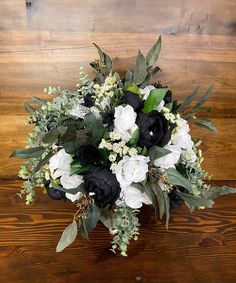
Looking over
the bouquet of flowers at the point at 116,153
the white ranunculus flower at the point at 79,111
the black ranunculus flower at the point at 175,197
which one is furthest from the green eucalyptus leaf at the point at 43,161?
the black ranunculus flower at the point at 175,197

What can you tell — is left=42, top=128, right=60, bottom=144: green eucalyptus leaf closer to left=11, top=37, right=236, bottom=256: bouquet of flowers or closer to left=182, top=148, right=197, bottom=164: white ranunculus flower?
left=11, top=37, right=236, bottom=256: bouquet of flowers

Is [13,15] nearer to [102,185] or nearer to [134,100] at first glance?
[134,100]

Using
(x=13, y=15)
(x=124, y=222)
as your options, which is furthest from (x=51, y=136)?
(x=13, y=15)

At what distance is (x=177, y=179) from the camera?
3.26 ft

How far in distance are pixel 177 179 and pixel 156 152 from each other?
9 centimetres

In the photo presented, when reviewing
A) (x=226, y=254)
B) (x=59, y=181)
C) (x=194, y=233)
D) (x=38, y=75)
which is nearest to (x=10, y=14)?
(x=38, y=75)

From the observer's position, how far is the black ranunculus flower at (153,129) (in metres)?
0.95

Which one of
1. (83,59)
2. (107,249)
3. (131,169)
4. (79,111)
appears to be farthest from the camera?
(83,59)

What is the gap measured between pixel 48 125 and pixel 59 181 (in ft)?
0.46

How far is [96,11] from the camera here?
136 cm

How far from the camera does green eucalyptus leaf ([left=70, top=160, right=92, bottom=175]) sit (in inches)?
38.9

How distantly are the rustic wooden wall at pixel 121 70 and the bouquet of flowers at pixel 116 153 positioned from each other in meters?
0.19

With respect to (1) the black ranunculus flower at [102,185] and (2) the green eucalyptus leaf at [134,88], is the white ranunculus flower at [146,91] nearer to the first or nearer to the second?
(2) the green eucalyptus leaf at [134,88]

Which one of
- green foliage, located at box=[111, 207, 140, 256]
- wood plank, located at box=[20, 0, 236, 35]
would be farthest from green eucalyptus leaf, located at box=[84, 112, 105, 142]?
wood plank, located at box=[20, 0, 236, 35]
